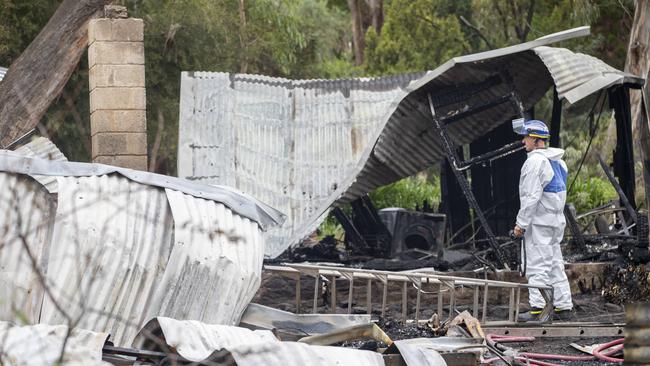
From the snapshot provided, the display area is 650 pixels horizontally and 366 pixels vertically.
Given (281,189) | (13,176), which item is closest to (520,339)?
(13,176)

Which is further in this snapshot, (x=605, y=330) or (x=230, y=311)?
(x=605, y=330)

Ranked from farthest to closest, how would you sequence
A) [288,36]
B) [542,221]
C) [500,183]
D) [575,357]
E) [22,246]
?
[288,36]
[500,183]
[542,221]
[575,357]
[22,246]

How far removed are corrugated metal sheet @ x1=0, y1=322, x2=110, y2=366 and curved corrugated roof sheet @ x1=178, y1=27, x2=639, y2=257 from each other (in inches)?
319

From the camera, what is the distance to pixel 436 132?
1595cm

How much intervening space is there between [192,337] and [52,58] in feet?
36.2

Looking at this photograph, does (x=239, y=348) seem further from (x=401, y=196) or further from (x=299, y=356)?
(x=401, y=196)

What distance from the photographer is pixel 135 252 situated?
→ 8484 mm

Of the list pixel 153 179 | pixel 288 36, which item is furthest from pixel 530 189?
pixel 288 36

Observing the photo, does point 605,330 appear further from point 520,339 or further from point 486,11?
point 486,11

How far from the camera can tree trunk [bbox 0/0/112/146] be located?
1731cm

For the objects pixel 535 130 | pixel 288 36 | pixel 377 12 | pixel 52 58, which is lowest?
pixel 535 130

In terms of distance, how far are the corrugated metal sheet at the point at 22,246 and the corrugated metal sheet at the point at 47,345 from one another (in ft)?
2.51

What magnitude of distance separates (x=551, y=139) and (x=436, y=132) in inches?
66.9

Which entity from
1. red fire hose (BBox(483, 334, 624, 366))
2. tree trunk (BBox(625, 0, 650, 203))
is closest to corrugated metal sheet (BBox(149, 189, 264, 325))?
red fire hose (BBox(483, 334, 624, 366))
